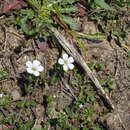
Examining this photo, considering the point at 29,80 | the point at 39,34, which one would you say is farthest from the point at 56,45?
the point at 29,80

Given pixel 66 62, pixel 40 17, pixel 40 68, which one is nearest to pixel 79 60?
pixel 66 62

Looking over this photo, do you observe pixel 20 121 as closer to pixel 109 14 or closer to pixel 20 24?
pixel 20 24

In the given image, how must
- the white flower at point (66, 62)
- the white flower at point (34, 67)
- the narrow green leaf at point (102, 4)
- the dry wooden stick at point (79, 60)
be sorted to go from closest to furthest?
1. the white flower at point (34, 67)
2. the white flower at point (66, 62)
3. the dry wooden stick at point (79, 60)
4. the narrow green leaf at point (102, 4)

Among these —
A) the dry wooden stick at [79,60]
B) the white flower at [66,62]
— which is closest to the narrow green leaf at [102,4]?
the dry wooden stick at [79,60]

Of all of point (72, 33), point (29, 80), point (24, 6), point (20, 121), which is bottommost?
point (20, 121)

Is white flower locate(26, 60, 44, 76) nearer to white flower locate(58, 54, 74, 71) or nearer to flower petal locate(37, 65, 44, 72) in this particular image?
flower petal locate(37, 65, 44, 72)

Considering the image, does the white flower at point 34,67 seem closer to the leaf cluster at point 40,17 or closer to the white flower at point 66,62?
the white flower at point 66,62
